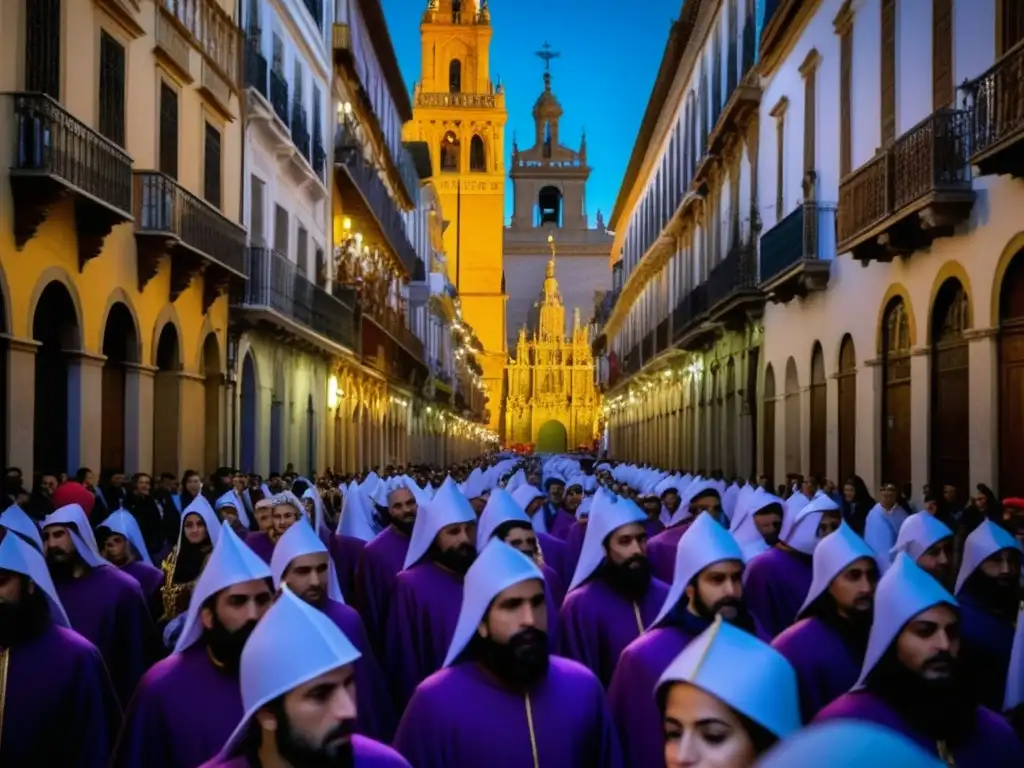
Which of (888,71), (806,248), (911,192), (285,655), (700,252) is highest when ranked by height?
(700,252)

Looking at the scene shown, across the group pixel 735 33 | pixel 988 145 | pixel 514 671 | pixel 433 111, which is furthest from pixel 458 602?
pixel 433 111

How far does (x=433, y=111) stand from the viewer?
9069 cm

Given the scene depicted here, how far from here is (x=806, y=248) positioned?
2186 cm

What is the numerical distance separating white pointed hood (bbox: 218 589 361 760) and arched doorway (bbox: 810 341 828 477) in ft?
63.1

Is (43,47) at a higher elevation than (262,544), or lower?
higher

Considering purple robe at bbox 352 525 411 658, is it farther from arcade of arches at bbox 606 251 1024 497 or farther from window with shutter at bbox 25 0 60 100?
window with shutter at bbox 25 0 60 100

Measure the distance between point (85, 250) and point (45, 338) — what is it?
3.73 feet

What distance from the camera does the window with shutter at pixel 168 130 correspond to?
20.0 metres

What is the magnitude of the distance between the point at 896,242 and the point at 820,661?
1148 cm

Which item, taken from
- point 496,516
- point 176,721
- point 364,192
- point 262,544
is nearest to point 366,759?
point 176,721

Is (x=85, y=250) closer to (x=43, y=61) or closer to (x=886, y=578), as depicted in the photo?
(x=43, y=61)

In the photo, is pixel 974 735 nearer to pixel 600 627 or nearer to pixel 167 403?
pixel 600 627

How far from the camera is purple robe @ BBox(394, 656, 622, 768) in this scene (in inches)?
201

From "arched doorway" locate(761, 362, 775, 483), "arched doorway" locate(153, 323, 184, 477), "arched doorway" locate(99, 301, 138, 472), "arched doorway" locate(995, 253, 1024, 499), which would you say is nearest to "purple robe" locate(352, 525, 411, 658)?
"arched doorway" locate(995, 253, 1024, 499)
